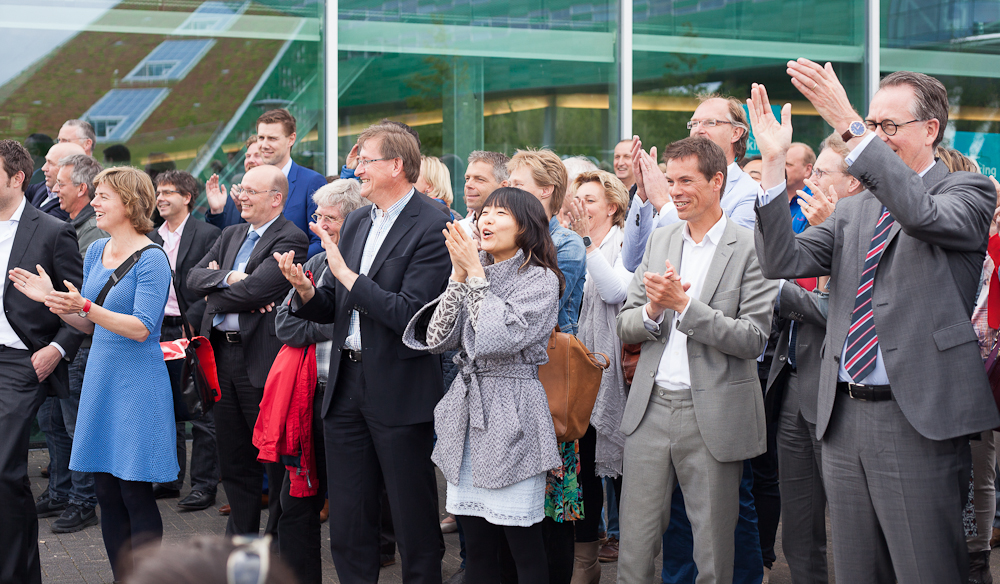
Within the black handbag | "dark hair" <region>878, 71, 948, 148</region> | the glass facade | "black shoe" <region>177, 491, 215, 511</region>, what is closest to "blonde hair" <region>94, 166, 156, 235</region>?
the black handbag

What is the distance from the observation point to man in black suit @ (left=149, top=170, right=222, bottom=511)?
21.9 ft

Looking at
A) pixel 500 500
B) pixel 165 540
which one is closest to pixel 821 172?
pixel 500 500

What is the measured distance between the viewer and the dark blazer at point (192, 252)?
6.67m

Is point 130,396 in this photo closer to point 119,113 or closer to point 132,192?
point 132,192

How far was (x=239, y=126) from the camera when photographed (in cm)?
894

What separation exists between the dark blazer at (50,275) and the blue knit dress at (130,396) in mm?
259

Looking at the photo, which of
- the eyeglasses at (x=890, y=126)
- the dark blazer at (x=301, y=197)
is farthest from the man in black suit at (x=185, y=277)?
the eyeglasses at (x=890, y=126)

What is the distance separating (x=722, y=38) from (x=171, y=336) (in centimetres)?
673

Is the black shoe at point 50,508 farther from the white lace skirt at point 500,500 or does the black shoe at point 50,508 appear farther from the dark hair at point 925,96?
the dark hair at point 925,96

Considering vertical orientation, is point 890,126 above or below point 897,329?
above

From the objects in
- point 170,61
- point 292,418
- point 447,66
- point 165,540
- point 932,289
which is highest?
point 447,66

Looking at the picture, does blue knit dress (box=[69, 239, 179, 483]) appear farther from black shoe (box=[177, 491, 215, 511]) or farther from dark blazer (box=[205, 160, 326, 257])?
black shoe (box=[177, 491, 215, 511])

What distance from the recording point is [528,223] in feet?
12.8

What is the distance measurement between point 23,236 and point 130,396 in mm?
1102
